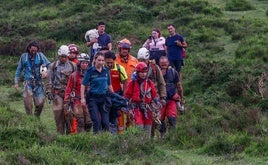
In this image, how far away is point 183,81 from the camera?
18.6 meters

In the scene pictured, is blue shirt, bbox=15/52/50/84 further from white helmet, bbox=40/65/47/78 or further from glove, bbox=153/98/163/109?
glove, bbox=153/98/163/109

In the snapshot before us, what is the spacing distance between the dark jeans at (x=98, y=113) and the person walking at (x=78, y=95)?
202 mm

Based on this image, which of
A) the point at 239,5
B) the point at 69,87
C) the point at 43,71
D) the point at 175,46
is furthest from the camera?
the point at 239,5

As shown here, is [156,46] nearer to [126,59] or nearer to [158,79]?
[126,59]

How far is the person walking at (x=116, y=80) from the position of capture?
1227 cm

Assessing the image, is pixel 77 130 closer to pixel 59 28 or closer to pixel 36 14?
pixel 59 28

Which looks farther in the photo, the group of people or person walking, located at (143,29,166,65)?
person walking, located at (143,29,166,65)

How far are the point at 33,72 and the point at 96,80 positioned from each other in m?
2.26

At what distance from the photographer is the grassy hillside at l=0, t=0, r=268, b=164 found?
10.4 m

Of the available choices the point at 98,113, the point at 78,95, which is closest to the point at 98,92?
the point at 98,113

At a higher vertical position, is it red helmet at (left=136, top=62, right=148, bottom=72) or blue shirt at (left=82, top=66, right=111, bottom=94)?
red helmet at (left=136, top=62, right=148, bottom=72)

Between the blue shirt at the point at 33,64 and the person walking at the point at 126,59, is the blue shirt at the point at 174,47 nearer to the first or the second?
the person walking at the point at 126,59

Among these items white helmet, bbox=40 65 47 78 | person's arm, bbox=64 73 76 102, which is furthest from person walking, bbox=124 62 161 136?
white helmet, bbox=40 65 47 78

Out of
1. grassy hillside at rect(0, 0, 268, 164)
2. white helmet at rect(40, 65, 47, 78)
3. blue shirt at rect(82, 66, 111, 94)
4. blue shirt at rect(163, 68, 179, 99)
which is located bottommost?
grassy hillside at rect(0, 0, 268, 164)
